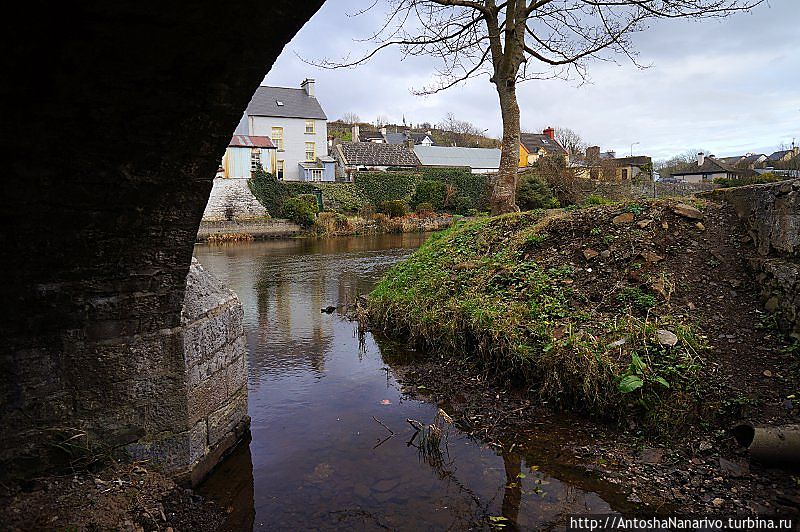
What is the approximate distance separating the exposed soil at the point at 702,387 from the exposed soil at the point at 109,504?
2.52 m

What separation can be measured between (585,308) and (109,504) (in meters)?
4.93

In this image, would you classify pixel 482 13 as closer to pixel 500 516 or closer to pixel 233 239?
pixel 500 516

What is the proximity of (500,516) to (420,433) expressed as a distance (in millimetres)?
1377

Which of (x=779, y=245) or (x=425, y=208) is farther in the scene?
(x=425, y=208)

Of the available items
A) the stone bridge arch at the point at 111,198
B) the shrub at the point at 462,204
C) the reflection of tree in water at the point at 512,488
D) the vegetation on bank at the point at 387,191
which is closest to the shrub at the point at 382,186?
the vegetation on bank at the point at 387,191

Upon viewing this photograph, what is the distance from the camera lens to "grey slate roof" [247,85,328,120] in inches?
1650

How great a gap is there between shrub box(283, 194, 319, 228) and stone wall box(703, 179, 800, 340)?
2526 centimetres

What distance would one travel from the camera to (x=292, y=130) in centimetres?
4275

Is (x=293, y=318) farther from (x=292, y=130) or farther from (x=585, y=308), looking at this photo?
(x=292, y=130)

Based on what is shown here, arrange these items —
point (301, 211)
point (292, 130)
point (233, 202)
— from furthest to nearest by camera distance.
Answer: point (292, 130)
point (233, 202)
point (301, 211)

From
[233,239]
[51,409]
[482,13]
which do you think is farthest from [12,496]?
[233,239]

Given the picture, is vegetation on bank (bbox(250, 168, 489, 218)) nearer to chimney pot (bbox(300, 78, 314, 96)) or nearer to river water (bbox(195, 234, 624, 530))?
chimney pot (bbox(300, 78, 314, 96))

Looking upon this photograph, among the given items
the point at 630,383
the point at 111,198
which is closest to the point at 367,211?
the point at 630,383

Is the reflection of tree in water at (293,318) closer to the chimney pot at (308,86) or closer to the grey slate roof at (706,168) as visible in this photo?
the chimney pot at (308,86)
